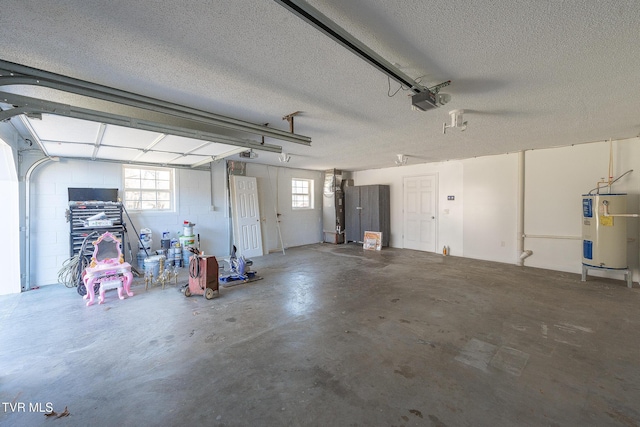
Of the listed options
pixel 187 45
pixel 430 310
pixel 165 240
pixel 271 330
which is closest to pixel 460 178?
pixel 430 310

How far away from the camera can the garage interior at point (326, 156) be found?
5.49ft

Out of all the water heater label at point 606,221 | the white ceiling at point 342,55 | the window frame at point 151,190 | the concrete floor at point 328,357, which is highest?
the white ceiling at point 342,55

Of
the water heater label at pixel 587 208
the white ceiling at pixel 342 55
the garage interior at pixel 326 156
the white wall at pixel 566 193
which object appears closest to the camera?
the white ceiling at pixel 342 55

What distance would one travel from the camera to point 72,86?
211cm

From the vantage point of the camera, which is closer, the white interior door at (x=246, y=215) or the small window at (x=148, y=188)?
the small window at (x=148, y=188)

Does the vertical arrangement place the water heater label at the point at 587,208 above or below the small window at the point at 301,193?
below

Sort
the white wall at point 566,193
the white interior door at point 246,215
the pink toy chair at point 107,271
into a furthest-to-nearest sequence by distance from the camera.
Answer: the white interior door at point 246,215
the white wall at point 566,193
the pink toy chair at point 107,271

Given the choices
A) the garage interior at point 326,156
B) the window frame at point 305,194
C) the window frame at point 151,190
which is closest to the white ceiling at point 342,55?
the garage interior at point 326,156

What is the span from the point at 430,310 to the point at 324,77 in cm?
300

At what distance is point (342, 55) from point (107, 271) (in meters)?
4.28

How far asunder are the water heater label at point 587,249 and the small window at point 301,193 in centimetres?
649

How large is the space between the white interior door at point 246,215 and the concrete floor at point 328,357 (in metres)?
2.56

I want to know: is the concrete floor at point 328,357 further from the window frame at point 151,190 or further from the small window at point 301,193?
the small window at point 301,193

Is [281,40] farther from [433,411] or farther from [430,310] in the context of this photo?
[430,310]
